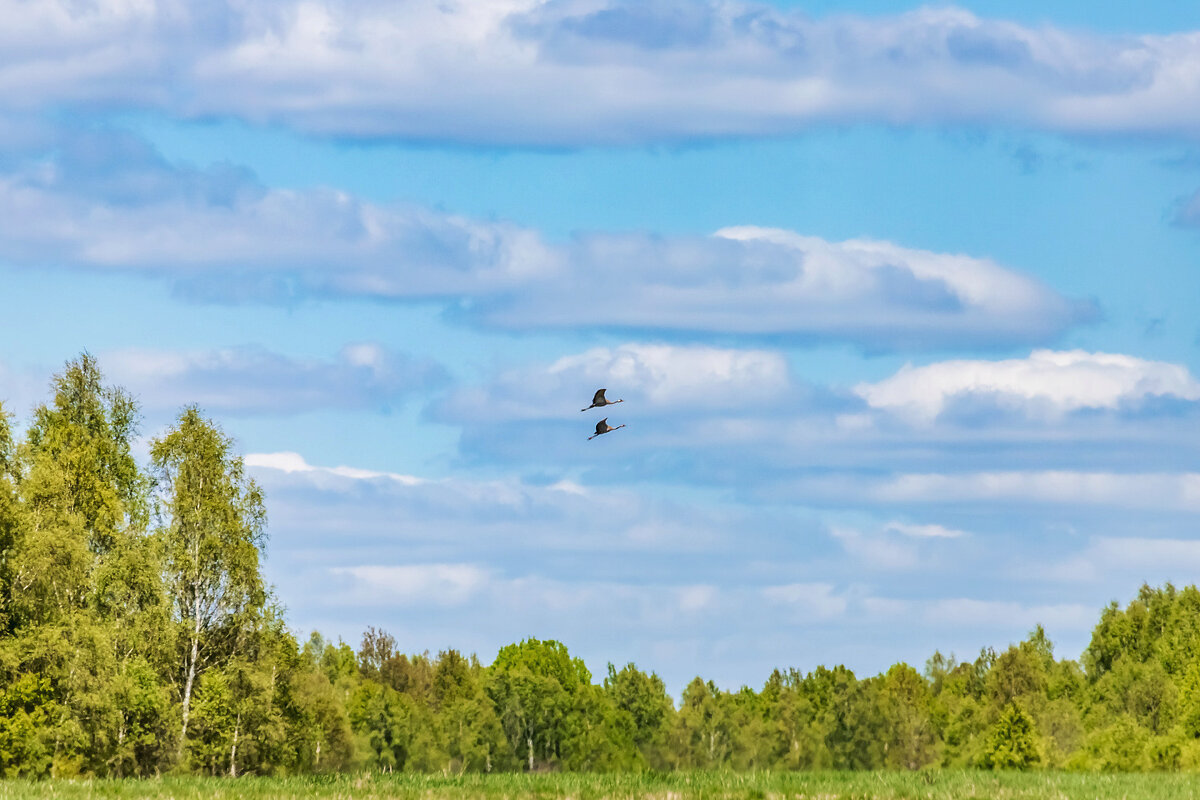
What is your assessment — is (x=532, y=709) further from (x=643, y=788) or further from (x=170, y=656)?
(x=643, y=788)

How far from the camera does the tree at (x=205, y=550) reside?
62.8 meters

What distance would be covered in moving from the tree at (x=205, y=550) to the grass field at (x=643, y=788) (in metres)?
23.1

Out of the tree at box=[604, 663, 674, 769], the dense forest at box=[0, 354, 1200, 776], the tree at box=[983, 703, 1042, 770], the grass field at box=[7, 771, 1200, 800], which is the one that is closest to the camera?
the grass field at box=[7, 771, 1200, 800]

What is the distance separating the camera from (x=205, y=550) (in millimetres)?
63125

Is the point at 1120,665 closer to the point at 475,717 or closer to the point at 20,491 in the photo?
the point at 475,717

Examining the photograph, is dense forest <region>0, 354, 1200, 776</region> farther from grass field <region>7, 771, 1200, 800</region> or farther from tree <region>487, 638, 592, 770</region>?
tree <region>487, 638, 592, 770</region>

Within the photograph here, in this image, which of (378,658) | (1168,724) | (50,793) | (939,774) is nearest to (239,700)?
(50,793)

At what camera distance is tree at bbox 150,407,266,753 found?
62781 millimetres

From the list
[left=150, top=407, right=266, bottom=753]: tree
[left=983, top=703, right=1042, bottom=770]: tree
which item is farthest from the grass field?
[left=983, top=703, right=1042, bottom=770]: tree

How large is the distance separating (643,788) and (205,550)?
34.9 metres

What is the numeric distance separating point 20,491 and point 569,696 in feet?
180

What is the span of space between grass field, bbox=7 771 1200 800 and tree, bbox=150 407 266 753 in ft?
75.7

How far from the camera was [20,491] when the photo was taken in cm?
5959

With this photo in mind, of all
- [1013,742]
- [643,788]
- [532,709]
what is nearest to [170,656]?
[643,788]
